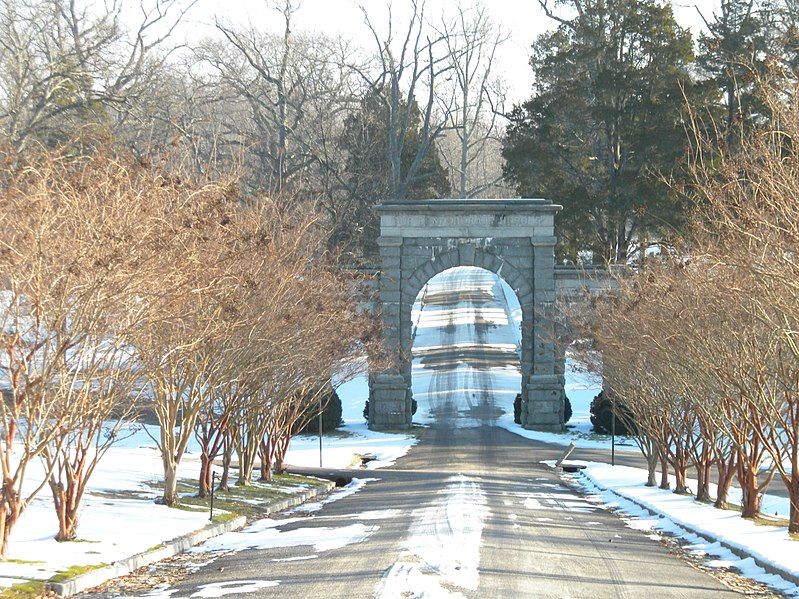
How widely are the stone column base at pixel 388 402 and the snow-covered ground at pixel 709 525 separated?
557 inches

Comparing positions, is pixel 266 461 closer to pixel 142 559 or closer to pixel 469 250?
pixel 142 559

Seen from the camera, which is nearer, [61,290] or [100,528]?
[61,290]

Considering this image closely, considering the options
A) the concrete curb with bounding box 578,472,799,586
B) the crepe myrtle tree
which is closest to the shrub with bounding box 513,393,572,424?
the concrete curb with bounding box 578,472,799,586

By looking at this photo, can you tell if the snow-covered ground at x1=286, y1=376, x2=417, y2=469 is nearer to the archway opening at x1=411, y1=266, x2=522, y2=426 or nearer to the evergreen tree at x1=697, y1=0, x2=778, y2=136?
the archway opening at x1=411, y1=266, x2=522, y2=426

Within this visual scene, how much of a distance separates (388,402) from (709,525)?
88.9 ft

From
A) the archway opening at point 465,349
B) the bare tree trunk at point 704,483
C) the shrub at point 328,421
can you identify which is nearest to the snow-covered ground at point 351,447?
the shrub at point 328,421

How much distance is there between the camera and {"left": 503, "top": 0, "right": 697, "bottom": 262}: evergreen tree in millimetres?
56312

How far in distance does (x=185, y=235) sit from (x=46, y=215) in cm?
422

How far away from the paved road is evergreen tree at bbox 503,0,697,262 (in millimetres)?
25600

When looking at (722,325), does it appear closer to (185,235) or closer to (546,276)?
(185,235)

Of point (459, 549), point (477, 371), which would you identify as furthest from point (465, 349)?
point (459, 549)

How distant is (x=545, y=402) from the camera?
153ft

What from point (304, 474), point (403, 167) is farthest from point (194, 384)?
point (403, 167)

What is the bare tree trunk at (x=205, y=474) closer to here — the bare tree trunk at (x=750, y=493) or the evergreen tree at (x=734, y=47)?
the bare tree trunk at (x=750, y=493)
